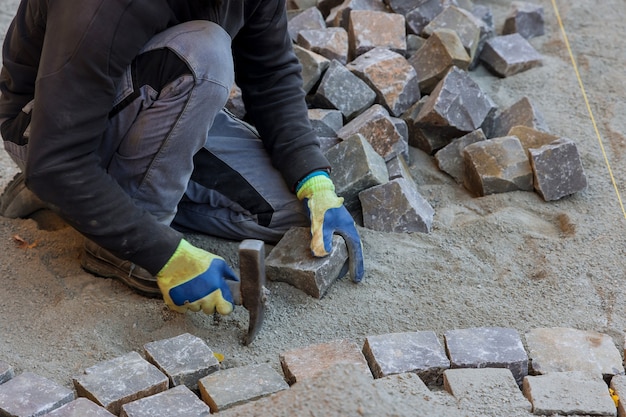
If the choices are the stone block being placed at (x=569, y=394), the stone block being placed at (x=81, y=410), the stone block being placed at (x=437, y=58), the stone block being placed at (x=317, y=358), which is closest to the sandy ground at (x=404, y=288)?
the stone block being placed at (x=317, y=358)

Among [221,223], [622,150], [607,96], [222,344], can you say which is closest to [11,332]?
[222,344]

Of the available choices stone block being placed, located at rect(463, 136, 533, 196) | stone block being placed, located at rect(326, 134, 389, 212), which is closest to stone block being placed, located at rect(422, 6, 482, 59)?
stone block being placed, located at rect(463, 136, 533, 196)

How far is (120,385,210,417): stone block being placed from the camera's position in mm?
2250

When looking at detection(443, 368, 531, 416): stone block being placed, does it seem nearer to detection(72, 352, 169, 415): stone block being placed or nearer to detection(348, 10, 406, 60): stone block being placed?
detection(72, 352, 169, 415): stone block being placed

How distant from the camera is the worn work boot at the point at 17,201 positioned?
3.26 metres

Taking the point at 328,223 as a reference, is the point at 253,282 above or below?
above

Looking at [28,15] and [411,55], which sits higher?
[28,15]

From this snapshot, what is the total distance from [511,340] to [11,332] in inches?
64.7

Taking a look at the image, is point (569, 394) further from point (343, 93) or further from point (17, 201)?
point (17, 201)

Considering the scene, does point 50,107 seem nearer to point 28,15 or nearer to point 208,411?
point 28,15

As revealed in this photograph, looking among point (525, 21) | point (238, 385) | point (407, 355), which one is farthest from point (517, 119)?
point (238, 385)

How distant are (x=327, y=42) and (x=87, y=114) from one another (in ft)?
6.47

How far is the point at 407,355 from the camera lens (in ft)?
8.29

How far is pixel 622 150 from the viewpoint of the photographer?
3785mm
